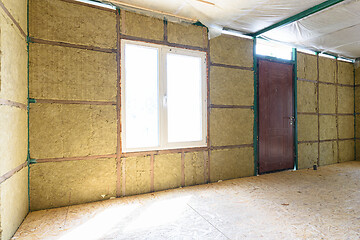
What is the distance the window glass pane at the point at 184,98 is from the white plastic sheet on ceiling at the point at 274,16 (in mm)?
703

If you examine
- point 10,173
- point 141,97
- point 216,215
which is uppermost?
point 141,97

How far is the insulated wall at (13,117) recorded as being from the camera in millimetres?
1890

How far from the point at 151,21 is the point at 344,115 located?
5619 mm

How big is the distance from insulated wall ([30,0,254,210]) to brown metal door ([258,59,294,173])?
1.30 meters

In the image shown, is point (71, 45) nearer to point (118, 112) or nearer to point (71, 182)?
point (118, 112)

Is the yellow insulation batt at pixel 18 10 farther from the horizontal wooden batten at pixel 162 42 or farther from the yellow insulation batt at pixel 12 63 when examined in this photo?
the horizontal wooden batten at pixel 162 42

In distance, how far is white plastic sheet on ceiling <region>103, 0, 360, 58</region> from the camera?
3006 millimetres

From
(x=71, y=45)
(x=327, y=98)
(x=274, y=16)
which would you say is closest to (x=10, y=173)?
(x=71, y=45)

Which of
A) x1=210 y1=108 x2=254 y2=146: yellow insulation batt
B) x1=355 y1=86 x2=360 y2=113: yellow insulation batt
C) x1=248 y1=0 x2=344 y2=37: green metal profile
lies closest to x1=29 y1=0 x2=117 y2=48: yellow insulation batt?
x1=210 y1=108 x2=254 y2=146: yellow insulation batt

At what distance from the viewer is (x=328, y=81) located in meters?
5.37

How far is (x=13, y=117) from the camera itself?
2125mm

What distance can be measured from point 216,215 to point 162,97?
188 centimetres

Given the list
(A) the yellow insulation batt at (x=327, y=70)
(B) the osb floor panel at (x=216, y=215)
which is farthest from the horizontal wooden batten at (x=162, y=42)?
(A) the yellow insulation batt at (x=327, y=70)

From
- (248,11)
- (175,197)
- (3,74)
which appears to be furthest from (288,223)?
(3,74)
